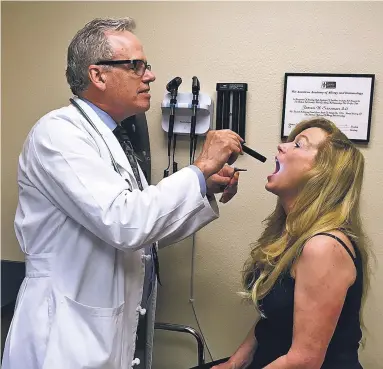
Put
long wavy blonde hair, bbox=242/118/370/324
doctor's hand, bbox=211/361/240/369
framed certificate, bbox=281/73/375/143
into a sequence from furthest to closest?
framed certificate, bbox=281/73/375/143 → doctor's hand, bbox=211/361/240/369 → long wavy blonde hair, bbox=242/118/370/324

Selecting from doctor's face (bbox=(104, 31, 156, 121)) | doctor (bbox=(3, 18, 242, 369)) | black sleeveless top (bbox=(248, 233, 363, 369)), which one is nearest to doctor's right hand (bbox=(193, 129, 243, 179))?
doctor (bbox=(3, 18, 242, 369))

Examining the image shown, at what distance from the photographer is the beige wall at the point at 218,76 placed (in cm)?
182

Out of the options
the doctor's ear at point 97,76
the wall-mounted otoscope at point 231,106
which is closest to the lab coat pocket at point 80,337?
the doctor's ear at point 97,76

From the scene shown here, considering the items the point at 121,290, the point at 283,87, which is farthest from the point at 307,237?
the point at 283,87

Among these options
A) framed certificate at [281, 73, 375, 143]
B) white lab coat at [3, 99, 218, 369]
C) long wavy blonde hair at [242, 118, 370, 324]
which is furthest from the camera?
framed certificate at [281, 73, 375, 143]

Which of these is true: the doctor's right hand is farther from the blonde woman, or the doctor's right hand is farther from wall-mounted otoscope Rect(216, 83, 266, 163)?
wall-mounted otoscope Rect(216, 83, 266, 163)

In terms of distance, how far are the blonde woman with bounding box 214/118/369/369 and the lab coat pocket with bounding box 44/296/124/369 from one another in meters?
0.45

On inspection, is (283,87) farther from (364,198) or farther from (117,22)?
(117,22)

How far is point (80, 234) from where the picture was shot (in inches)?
47.9

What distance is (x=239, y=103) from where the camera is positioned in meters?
1.88

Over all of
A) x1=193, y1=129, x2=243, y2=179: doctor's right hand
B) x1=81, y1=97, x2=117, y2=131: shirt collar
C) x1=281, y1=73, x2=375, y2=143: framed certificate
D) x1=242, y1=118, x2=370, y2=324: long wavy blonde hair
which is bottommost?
x1=242, y1=118, x2=370, y2=324: long wavy blonde hair

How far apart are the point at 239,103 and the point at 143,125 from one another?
0.41 meters

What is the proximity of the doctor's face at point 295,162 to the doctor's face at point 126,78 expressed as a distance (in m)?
0.47

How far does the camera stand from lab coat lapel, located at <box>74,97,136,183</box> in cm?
129
